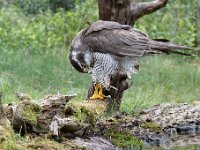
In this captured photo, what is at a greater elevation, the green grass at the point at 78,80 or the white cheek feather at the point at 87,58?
the white cheek feather at the point at 87,58

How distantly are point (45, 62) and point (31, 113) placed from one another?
17.4 feet

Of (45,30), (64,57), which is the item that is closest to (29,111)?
(64,57)

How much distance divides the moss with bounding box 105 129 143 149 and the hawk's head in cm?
97

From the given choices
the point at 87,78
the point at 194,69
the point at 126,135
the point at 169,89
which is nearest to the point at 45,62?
the point at 87,78

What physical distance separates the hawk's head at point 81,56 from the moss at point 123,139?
967 mm

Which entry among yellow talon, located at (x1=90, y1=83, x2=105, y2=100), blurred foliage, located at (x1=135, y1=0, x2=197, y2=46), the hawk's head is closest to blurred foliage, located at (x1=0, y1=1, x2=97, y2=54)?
blurred foliage, located at (x1=135, y1=0, x2=197, y2=46)

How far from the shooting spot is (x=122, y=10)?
24.8 ft

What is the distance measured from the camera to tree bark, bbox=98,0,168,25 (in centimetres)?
754

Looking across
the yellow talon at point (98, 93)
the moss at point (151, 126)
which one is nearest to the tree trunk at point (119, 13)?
the yellow talon at point (98, 93)

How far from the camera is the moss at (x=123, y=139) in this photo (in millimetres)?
6105

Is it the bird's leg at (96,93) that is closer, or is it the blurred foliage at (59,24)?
the bird's leg at (96,93)

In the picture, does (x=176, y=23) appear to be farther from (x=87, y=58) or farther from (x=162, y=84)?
(x=87, y=58)

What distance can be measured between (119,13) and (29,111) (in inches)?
99.2

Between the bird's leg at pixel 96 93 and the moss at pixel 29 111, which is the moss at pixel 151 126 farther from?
the moss at pixel 29 111
